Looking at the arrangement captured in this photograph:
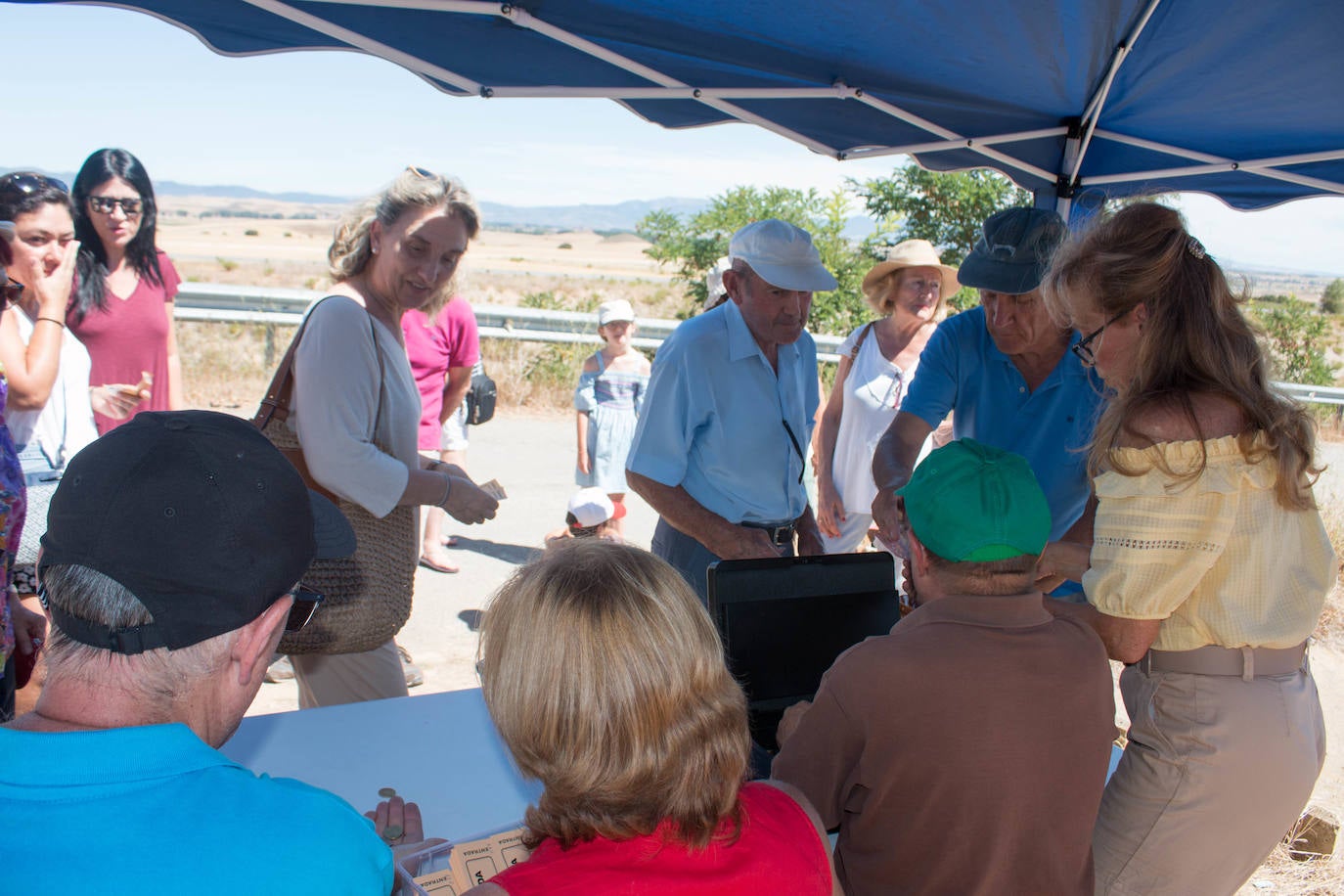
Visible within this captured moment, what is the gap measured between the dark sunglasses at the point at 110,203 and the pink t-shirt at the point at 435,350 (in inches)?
44.5

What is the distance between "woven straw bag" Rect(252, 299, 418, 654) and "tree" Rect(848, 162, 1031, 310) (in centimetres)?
1090

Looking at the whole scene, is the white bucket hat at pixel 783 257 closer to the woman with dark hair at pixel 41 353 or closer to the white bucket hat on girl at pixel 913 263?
the white bucket hat on girl at pixel 913 263

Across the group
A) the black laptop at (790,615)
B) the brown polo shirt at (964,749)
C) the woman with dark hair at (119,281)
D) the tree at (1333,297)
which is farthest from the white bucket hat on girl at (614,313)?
the tree at (1333,297)

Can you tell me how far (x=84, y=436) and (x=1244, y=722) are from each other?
3.10 m

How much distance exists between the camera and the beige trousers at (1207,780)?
1.64m

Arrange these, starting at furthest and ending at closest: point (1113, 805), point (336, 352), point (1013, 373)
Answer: point (1013, 373) → point (336, 352) → point (1113, 805)

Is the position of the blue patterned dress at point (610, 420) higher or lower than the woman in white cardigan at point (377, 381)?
lower

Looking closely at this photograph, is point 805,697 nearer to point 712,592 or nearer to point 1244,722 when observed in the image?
point 712,592

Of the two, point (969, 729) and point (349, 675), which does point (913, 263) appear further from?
point (969, 729)

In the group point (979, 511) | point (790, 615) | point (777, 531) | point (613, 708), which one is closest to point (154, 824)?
point (613, 708)

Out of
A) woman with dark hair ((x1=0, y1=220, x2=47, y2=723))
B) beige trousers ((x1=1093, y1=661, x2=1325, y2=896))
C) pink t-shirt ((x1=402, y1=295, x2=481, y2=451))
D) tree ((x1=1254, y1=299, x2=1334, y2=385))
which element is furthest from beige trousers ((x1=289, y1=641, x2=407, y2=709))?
tree ((x1=1254, y1=299, x2=1334, y2=385))

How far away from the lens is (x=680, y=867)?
1118mm

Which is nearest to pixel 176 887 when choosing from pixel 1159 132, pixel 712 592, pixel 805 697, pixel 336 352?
pixel 712 592

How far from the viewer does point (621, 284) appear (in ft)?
126
